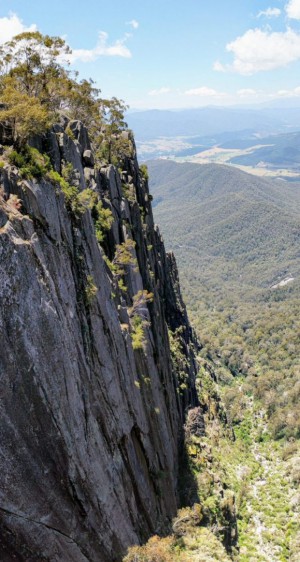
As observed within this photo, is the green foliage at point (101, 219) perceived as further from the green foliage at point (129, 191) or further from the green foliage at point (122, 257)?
the green foliage at point (129, 191)

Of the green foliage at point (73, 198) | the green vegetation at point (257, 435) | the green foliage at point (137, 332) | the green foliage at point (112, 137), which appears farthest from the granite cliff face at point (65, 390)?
the green vegetation at point (257, 435)

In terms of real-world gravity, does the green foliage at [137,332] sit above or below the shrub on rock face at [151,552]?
above

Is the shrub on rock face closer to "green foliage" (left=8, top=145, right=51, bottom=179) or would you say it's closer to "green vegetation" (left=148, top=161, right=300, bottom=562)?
"green foliage" (left=8, top=145, right=51, bottom=179)

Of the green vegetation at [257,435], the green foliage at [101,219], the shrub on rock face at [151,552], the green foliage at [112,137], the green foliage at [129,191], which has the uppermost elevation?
the green foliage at [112,137]

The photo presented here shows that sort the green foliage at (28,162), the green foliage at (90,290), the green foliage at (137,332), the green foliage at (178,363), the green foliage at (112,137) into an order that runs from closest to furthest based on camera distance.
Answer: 1. the green foliage at (28,162)
2. the green foliage at (90,290)
3. the green foliage at (137,332)
4. the green foliage at (112,137)
5. the green foliage at (178,363)

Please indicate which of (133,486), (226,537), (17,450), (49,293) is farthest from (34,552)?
(226,537)

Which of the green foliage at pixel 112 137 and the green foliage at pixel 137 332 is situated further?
the green foliage at pixel 112 137

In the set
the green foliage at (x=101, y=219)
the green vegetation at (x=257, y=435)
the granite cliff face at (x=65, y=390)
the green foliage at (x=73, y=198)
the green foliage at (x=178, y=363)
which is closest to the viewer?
the granite cliff face at (x=65, y=390)

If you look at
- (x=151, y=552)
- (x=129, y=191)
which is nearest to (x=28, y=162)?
(x=151, y=552)

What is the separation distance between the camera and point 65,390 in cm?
1764

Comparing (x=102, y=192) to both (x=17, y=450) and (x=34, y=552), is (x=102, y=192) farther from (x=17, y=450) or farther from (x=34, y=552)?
(x=34, y=552)

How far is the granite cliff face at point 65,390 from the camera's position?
587 inches

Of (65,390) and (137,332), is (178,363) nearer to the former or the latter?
(137,332)

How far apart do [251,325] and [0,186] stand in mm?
179618
